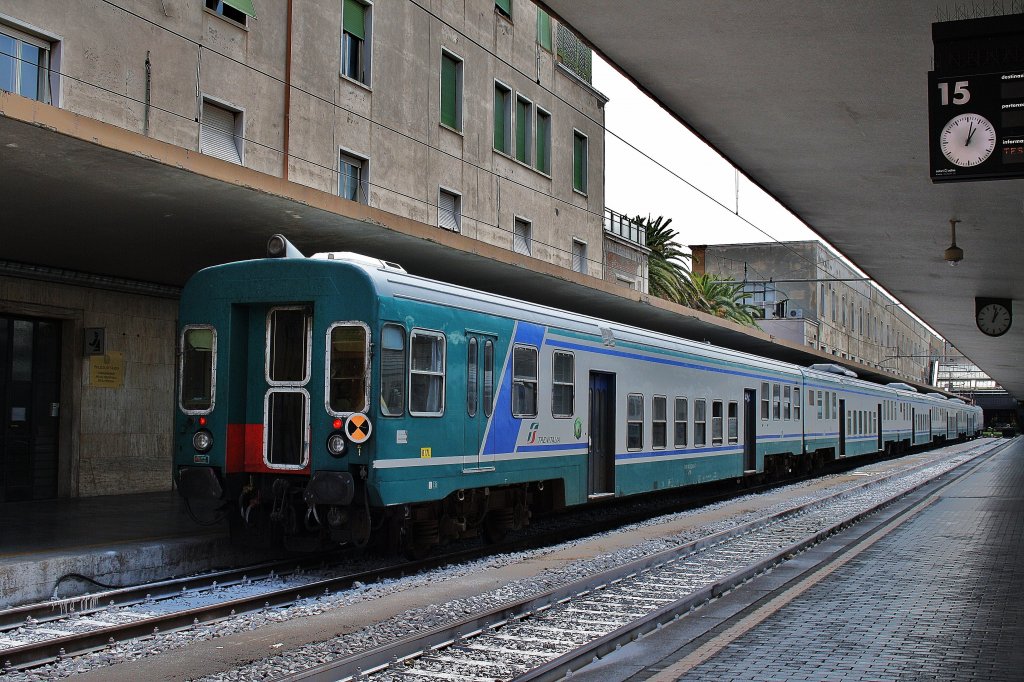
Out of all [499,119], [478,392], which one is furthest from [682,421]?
[499,119]

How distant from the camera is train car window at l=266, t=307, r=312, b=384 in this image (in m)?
11.1

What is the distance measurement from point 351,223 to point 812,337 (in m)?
54.8

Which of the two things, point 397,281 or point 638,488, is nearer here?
point 397,281

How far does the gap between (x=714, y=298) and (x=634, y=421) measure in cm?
4601

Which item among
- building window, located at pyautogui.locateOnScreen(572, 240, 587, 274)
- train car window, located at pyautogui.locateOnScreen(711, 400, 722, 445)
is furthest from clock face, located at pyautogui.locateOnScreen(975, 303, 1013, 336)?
building window, located at pyautogui.locateOnScreen(572, 240, 587, 274)

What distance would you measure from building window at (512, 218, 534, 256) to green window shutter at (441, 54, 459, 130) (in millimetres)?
3843

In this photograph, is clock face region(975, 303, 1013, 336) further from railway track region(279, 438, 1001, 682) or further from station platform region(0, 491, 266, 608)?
station platform region(0, 491, 266, 608)

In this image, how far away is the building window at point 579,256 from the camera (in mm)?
32188

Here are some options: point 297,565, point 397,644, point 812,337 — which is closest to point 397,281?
point 297,565

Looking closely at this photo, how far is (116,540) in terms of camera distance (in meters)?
11.4

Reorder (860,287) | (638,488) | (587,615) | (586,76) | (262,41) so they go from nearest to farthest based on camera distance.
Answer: (587,615) < (638,488) < (262,41) < (586,76) < (860,287)

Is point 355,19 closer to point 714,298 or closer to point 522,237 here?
point 522,237

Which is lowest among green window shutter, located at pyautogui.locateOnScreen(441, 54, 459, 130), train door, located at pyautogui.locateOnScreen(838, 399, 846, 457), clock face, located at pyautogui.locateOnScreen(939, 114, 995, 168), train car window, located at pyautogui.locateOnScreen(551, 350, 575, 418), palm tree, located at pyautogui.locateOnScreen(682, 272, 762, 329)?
train door, located at pyautogui.locateOnScreen(838, 399, 846, 457)

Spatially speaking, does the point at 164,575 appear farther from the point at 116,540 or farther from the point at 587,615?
the point at 587,615
